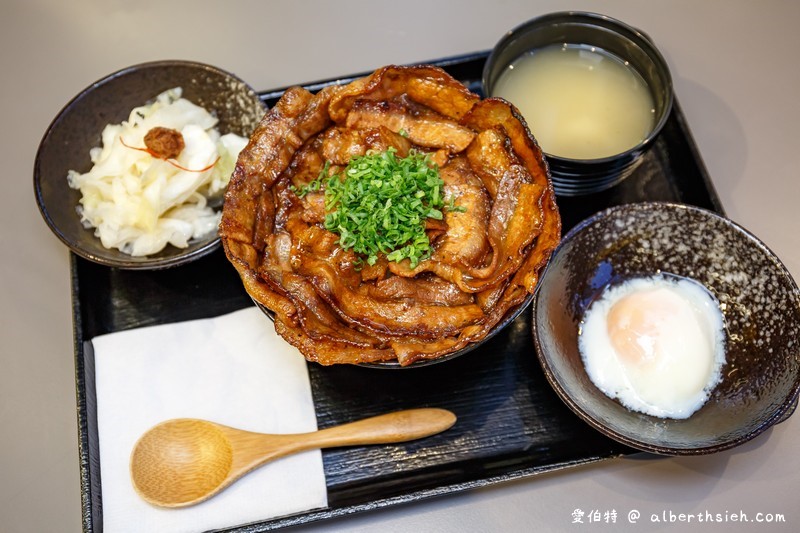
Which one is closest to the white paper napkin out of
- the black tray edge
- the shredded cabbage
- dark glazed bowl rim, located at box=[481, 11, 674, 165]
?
the black tray edge

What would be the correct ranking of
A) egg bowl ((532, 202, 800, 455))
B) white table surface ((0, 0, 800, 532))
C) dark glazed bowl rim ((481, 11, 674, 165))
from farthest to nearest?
dark glazed bowl rim ((481, 11, 674, 165)), white table surface ((0, 0, 800, 532)), egg bowl ((532, 202, 800, 455))

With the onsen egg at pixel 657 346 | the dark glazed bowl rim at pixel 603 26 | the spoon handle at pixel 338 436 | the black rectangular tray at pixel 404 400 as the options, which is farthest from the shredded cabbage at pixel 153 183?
the onsen egg at pixel 657 346

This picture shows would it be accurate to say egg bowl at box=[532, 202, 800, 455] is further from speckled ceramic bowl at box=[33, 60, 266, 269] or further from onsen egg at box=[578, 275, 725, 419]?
speckled ceramic bowl at box=[33, 60, 266, 269]

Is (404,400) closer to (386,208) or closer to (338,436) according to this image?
(338,436)

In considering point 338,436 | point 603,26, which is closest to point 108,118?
point 338,436

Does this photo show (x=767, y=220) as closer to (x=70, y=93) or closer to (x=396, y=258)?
(x=396, y=258)

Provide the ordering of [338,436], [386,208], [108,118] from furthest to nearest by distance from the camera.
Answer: [108,118] < [338,436] < [386,208]

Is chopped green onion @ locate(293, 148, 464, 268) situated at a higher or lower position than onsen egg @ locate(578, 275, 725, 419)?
higher
